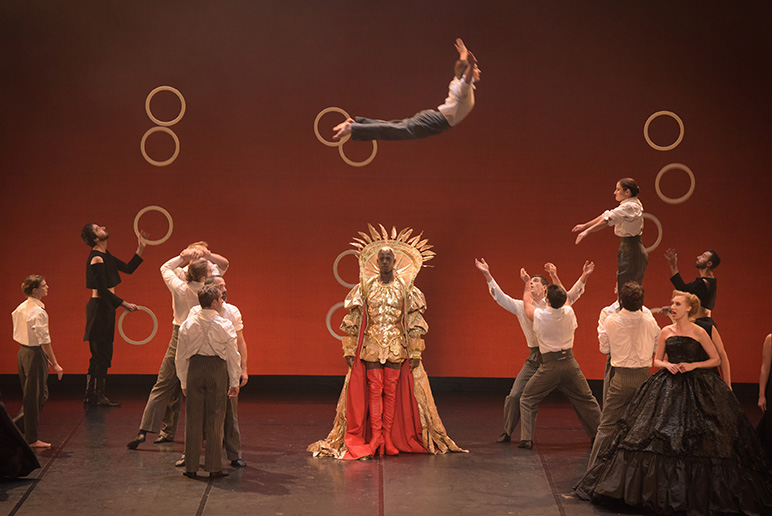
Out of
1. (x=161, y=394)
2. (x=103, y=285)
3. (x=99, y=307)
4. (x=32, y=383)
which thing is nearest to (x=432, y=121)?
(x=161, y=394)

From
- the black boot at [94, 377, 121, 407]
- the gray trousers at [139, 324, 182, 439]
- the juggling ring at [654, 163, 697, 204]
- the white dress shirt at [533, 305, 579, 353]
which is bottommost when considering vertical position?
the black boot at [94, 377, 121, 407]

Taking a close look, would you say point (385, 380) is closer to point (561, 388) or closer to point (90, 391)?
point (561, 388)

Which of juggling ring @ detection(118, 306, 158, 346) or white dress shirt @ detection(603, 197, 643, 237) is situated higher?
white dress shirt @ detection(603, 197, 643, 237)

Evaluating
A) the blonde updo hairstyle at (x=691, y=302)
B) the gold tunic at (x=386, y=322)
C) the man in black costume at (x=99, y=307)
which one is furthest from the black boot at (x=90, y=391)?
the blonde updo hairstyle at (x=691, y=302)

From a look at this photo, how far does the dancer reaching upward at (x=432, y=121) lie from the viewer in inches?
192

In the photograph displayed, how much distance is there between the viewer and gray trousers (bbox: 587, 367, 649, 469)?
219 inches

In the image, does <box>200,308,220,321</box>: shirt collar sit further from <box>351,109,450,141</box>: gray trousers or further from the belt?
the belt

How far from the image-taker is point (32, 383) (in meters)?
6.23

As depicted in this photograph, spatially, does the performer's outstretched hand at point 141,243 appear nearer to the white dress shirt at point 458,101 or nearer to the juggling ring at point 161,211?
the juggling ring at point 161,211

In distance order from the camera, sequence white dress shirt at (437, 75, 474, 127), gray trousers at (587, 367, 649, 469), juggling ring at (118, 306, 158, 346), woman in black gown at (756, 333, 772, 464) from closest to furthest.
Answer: white dress shirt at (437, 75, 474, 127)
woman in black gown at (756, 333, 772, 464)
gray trousers at (587, 367, 649, 469)
juggling ring at (118, 306, 158, 346)

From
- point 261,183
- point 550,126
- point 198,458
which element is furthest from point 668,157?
point 198,458

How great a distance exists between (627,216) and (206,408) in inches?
125

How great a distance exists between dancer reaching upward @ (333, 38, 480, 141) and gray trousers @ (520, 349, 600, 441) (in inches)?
89.6

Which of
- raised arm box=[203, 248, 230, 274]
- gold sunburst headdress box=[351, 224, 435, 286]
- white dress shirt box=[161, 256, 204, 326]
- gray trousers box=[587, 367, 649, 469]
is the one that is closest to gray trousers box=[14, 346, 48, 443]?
white dress shirt box=[161, 256, 204, 326]
